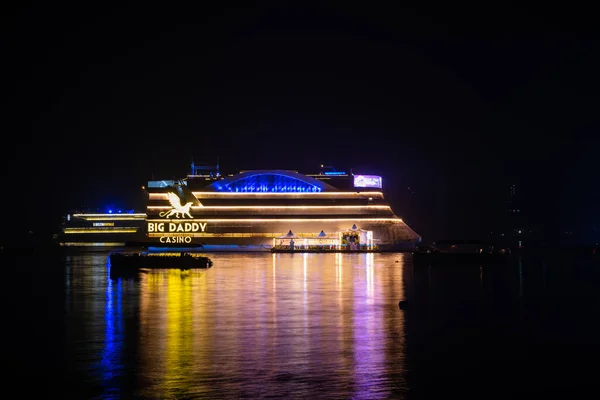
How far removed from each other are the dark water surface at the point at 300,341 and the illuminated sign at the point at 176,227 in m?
56.8

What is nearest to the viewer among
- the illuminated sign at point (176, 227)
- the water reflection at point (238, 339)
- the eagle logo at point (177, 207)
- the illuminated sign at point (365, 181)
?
the water reflection at point (238, 339)

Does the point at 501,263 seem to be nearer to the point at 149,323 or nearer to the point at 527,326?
the point at 527,326

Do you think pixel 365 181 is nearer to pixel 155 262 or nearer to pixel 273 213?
pixel 273 213

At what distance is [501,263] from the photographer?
66.9 meters

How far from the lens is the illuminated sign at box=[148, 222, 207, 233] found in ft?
318

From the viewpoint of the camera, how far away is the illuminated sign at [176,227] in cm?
9706

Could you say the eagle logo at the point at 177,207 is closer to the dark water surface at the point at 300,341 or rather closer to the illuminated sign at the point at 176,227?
the illuminated sign at the point at 176,227

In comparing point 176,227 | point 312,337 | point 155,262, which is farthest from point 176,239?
point 312,337

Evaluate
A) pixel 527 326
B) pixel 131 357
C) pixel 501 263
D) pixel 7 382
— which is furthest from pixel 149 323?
pixel 501 263

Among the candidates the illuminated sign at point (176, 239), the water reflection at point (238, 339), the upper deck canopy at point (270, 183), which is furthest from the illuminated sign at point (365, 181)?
the water reflection at point (238, 339)

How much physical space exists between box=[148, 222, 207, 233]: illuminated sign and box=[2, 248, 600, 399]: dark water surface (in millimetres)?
56832

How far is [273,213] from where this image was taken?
96.8m

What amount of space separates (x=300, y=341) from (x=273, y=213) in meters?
75.5

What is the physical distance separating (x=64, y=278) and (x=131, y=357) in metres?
29.3
